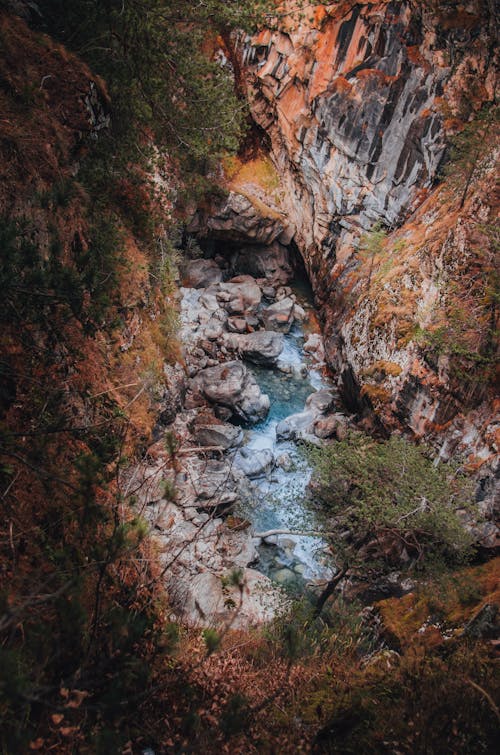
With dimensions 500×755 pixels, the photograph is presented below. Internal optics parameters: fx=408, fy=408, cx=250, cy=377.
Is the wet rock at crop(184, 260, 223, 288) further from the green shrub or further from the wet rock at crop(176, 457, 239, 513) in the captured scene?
the green shrub

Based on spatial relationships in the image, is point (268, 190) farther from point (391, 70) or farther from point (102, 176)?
point (102, 176)

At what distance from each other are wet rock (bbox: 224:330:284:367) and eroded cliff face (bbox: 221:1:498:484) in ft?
8.17

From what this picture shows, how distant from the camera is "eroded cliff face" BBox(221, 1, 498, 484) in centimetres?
1080

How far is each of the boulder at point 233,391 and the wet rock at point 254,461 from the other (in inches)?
66.8

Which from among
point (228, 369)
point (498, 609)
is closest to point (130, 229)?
point (228, 369)

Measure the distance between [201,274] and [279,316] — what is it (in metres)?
4.77

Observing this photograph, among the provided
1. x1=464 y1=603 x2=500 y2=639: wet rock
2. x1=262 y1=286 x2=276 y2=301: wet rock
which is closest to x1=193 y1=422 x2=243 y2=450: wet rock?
x1=464 y1=603 x2=500 y2=639: wet rock

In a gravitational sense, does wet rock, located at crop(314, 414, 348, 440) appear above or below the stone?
below

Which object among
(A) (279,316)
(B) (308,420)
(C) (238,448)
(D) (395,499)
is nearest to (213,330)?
(A) (279,316)

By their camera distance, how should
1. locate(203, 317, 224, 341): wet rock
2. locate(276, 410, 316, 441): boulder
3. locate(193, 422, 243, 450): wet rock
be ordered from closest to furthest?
locate(193, 422, 243, 450): wet rock
locate(276, 410, 316, 441): boulder
locate(203, 317, 224, 341): wet rock

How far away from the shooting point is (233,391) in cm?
1365

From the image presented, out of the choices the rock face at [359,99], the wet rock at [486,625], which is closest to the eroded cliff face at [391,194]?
the rock face at [359,99]

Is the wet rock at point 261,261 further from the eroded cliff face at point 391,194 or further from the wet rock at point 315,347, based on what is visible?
the wet rock at point 315,347

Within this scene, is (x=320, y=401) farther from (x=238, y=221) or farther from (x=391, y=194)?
(x=238, y=221)
